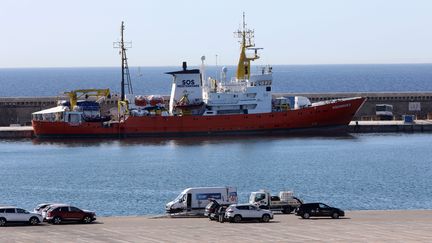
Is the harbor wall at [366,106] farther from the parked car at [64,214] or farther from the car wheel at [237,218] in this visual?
the car wheel at [237,218]

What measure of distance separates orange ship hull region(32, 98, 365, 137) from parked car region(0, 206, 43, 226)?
149ft

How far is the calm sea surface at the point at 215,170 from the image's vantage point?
51.7 m

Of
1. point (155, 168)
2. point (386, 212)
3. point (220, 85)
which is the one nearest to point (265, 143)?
point (220, 85)

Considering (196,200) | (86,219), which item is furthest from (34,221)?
(196,200)

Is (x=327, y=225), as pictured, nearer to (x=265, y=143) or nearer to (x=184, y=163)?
(x=184, y=163)

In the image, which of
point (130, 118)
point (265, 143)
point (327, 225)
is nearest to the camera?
point (327, 225)

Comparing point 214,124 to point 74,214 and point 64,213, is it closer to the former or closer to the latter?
point 74,214

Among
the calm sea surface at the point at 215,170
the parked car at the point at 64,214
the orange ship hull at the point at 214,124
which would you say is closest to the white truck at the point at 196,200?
the calm sea surface at the point at 215,170

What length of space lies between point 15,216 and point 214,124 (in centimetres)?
4612

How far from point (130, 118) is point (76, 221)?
1739 inches

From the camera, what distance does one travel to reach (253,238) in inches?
1358

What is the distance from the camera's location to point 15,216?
3825 centimetres

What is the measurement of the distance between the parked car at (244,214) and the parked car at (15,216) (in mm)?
6922

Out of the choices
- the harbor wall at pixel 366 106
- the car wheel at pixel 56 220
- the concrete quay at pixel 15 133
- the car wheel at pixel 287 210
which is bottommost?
the car wheel at pixel 287 210
